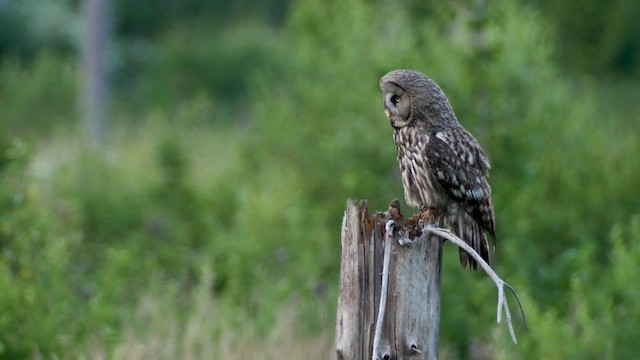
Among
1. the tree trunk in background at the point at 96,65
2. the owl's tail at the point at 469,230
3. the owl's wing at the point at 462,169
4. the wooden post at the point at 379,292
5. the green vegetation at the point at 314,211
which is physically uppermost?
the tree trunk in background at the point at 96,65

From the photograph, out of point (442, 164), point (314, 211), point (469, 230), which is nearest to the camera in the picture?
point (442, 164)

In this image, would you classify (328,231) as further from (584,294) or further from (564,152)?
(584,294)

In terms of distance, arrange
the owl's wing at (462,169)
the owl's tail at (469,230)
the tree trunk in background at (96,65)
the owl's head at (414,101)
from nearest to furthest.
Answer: the owl's head at (414,101)
the owl's wing at (462,169)
the owl's tail at (469,230)
the tree trunk in background at (96,65)

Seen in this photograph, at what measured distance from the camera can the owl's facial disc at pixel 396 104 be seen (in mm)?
5395

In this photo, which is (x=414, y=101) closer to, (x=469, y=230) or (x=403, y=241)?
(x=469, y=230)

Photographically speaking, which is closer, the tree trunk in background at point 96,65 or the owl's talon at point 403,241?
the owl's talon at point 403,241

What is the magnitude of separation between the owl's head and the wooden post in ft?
4.06

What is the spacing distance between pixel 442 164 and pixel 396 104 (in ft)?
1.28

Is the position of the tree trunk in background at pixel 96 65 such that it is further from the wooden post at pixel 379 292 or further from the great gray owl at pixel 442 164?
the wooden post at pixel 379 292

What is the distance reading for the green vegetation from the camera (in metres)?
7.32

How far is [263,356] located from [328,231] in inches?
139

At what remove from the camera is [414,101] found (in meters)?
5.56

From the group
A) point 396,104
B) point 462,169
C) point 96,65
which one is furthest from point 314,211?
point 96,65

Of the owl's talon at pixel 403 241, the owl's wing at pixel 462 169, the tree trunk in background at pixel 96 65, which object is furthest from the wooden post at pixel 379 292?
the tree trunk in background at pixel 96 65
